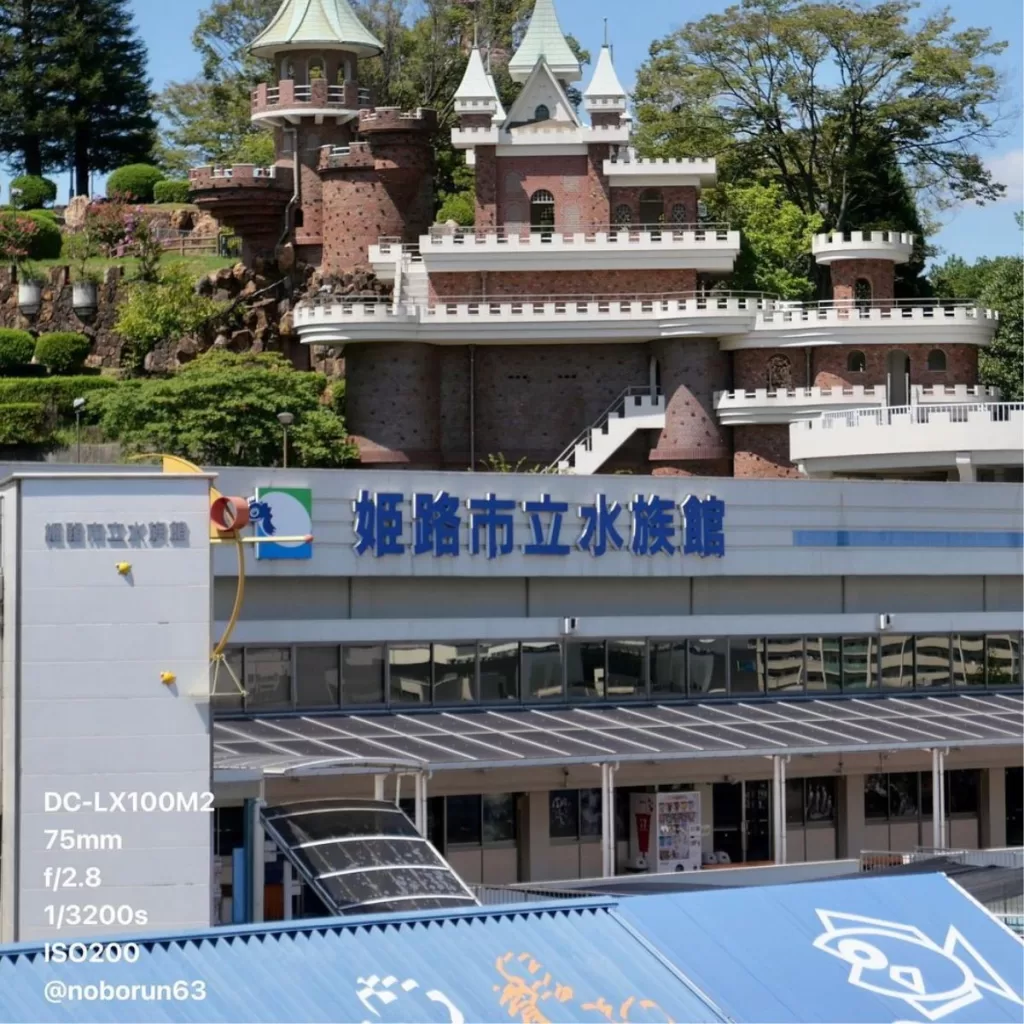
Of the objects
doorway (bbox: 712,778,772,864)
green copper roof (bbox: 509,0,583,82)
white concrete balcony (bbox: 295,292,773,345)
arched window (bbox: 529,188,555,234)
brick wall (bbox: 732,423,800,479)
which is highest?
green copper roof (bbox: 509,0,583,82)

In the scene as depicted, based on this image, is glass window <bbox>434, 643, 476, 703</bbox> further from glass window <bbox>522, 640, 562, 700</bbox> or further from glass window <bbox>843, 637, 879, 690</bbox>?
glass window <bbox>843, 637, 879, 690</bbox>

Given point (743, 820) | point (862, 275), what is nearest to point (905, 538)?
point (743, 820)

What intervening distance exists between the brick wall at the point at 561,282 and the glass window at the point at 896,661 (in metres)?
25.8

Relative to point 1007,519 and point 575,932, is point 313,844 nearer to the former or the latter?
point 575,932

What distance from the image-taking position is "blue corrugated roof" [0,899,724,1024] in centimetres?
2141

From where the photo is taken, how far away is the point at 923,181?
82.5 m

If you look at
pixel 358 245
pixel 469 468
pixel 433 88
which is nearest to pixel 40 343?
pixel 358 245

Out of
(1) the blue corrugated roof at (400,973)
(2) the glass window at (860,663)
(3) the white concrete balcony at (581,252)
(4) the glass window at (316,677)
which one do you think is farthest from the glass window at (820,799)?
(3) the white concrete balcony at (581,252)

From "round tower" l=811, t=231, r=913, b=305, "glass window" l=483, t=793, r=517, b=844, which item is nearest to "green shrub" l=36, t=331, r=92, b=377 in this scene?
"round tower" l=811, t=231, r=913, b=305

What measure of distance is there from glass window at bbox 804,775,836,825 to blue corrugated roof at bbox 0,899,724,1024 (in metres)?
18.5

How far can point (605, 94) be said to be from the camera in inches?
2832

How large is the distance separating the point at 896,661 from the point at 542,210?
2990 cm

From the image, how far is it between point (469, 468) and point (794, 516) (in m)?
26.2

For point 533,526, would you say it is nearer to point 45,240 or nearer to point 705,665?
point 705,665
